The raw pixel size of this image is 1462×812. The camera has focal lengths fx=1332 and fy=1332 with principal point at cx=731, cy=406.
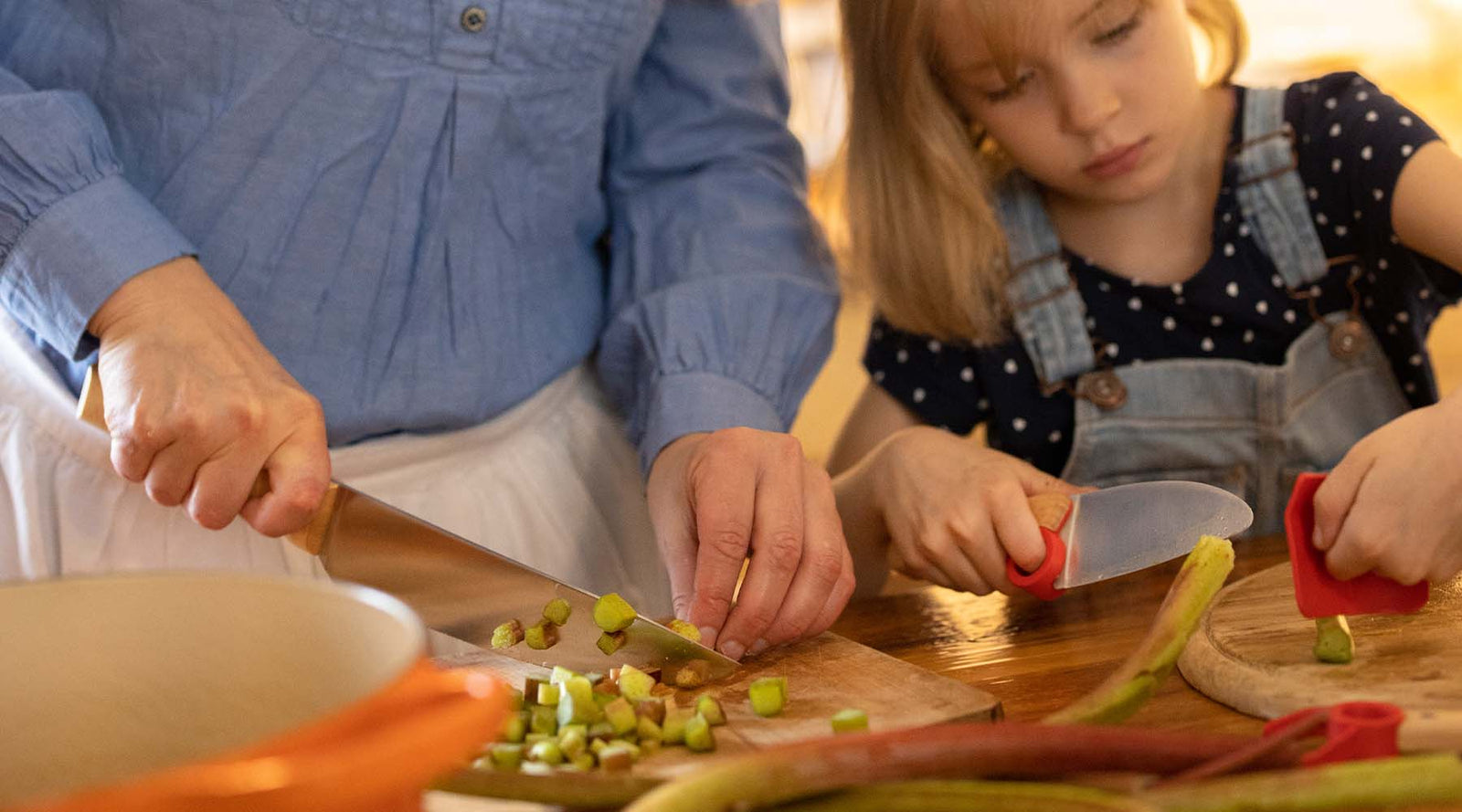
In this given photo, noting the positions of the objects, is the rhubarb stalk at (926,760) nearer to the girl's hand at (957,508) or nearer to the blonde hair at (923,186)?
the girl's hand at (957,508)

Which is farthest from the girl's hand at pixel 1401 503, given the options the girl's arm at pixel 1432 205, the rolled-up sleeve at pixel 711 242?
the rolled-up sleeve at pixel 711 242

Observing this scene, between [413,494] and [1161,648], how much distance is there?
2.00 feet

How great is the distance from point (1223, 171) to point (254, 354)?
3.25ft

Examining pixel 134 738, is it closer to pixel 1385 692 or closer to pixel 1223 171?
pixel 1385 692

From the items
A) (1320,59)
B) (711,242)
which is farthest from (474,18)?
(1320,59)

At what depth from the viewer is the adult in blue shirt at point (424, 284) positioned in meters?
0.83

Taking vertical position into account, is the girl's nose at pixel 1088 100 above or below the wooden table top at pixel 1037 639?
above

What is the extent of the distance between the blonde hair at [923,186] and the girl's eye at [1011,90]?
73 millimetres

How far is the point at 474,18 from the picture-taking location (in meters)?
0.97

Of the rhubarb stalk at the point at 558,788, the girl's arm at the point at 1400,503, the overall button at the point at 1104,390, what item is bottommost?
the rhubarb stalk at the point at 558,788

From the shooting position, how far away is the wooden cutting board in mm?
689

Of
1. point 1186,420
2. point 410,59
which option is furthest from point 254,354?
point 1186,420

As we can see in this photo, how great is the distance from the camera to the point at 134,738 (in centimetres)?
48

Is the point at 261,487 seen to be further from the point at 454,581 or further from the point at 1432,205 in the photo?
the point at 1432,205
